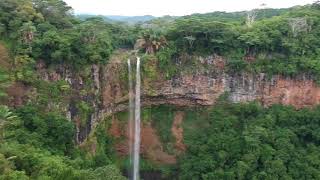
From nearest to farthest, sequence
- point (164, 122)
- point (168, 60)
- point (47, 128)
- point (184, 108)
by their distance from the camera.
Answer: point (47, 128) → point (168, 60) → point (164, 122) → point (184, 108)

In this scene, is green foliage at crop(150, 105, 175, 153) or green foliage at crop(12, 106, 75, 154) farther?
green foliage at crop(150, 105, 175, 153)

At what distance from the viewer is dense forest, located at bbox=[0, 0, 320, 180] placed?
2120 cm

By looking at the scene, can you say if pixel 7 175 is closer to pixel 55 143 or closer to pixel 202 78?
pixel 55 143

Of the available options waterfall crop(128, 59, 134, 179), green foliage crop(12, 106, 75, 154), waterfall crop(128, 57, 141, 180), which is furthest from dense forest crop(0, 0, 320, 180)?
waterfall crop(128, 57, 141, 180)

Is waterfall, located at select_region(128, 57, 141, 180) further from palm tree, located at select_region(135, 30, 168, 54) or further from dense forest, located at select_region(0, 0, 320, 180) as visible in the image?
palm tree, located at select_region(135, 30, 168, 54)

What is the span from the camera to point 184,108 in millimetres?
27734

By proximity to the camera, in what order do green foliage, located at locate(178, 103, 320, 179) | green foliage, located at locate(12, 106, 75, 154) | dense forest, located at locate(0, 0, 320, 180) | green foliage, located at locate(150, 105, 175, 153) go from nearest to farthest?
green foliage, located at locate(12, 106, 75, 154), dense forest, located at locate(0, 0, 320, 180), green foliage, located at locate(178, 103, 320, 179), green foliage, located at locate(150, 105, 175, 153)

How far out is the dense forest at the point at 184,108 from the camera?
69.6 ft

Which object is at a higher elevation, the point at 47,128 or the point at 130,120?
the point at 47,128

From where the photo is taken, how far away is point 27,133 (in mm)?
20031

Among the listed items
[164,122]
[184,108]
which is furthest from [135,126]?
[184,108]

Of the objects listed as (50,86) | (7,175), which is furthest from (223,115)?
(7,175)

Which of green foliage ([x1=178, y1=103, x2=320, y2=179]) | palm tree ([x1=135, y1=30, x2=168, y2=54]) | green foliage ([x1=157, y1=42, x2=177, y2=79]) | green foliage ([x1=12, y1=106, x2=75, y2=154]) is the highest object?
palm tree ([x1=135, y1=30, x2=168, y2=54])

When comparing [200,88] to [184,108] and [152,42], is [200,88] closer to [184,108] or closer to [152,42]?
[184,108]
